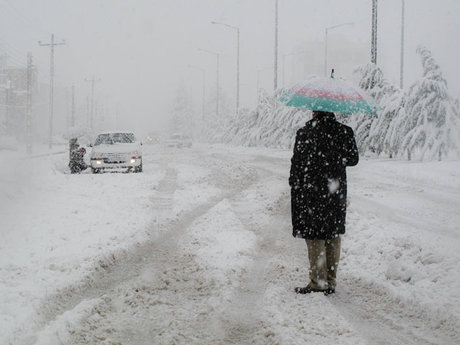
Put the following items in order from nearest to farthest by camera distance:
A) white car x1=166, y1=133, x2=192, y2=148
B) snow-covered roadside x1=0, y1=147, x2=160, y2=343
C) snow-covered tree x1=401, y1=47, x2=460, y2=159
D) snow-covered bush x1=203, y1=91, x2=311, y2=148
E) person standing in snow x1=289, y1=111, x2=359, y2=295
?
1. snow-covered roadside x1=0, y1=147, x2=160, y2=343
2. person standing in snow x1=289, y1=111, x2=359, y2=295
3. snow-covered tree x1=401, y1=47, x2=460, y2=159
4. snow-covered bush x1=203, y1=91, x2=311, y2=148
5. white car x1=166, y1=133, x2=192, y2=148

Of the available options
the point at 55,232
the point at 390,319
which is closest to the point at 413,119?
the point at 55,232

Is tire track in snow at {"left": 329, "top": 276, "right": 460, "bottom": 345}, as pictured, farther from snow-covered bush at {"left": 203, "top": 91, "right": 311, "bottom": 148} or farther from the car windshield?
snow-covered bush at {"left": 203, "top": 91, "right": 311, "bottom": 148}

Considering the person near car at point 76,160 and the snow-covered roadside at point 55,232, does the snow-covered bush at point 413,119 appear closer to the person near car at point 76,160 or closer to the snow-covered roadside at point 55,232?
the snow-covered roadside at point 55,232

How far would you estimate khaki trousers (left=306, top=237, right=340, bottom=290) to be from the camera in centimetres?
486

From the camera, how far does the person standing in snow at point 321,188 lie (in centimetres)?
479

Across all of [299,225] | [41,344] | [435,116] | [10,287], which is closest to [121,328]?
[41,344]

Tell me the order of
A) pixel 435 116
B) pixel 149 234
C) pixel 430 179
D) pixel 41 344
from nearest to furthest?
pixel 41 344 < pixel 149 234 < pixel 430 179 < pixel 435 116

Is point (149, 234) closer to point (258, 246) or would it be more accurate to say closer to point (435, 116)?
point (258, 246)

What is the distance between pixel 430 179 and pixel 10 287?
12614mm

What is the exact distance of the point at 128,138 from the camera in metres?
19.4

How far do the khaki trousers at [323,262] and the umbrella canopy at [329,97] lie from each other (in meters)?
1.42

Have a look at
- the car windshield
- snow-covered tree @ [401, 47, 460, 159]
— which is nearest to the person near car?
the car windshield

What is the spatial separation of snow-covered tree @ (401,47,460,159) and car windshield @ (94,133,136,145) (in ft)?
38.0

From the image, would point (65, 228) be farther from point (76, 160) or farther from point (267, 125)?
point (267, 125)
